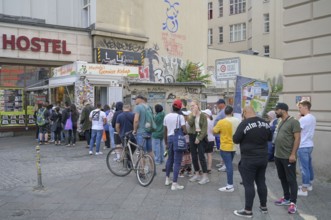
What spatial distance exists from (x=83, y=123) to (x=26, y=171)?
4209 millimetres

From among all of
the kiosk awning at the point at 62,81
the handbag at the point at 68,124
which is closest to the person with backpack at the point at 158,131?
the handbag at the point at 68,124

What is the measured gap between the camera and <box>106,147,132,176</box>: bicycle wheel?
336 inches

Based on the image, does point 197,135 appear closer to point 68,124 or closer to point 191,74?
point 68,124

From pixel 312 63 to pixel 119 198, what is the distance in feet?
19.6

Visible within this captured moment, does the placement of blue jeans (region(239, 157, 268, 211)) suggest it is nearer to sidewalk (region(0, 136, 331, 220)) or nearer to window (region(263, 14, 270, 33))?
sidewalk (region(0, 136, 331, 220))

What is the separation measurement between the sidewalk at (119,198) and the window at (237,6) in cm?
3376

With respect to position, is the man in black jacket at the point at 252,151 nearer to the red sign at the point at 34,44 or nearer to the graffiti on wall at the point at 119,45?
the red sign at the point at 34,44

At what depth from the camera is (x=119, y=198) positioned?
265 inches

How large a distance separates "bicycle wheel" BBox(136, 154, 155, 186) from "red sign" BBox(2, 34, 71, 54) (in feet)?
40.7

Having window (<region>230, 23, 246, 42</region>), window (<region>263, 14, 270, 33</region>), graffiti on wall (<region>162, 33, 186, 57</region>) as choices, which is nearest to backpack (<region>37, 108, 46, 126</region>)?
graffiti on wall (<region>162, 33, 186, 57</region>)

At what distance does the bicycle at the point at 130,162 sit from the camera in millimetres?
7625

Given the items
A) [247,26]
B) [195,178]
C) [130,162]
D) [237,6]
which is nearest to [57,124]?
[130,162]

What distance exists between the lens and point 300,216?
18.5 ft

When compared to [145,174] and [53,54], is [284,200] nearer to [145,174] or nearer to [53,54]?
[145,174]
